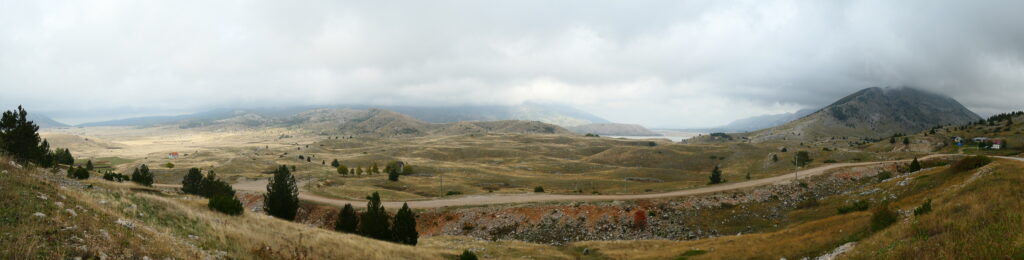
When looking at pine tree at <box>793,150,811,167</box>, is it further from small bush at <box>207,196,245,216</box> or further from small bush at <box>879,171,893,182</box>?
small bush at <box>207,196,245,216</box>

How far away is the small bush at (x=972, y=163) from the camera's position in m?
36.3

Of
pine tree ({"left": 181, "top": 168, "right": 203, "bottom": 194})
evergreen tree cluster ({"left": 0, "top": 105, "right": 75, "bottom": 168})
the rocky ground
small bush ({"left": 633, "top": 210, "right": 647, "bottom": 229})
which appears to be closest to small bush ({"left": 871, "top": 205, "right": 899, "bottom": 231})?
the rocky ground

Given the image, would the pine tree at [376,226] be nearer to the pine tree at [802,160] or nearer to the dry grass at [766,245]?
the dry grass at [766,245]

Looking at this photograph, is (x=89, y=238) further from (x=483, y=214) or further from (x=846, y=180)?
(x=846, y=180)

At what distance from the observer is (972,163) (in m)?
37.0

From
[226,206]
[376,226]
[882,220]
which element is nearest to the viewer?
[882,220]

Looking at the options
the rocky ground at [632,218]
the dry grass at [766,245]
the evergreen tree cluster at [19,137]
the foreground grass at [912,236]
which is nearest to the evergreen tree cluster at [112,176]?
the evergreen tree cluster at [19,137]

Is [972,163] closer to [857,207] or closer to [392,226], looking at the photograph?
[857,207]

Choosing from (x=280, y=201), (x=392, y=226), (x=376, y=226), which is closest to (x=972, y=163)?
(x=392, y=226)

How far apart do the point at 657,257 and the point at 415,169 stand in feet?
339

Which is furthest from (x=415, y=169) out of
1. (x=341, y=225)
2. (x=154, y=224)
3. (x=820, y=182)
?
(x=154, y=224)

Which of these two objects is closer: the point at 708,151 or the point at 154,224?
the point at 154,224

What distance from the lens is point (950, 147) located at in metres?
118

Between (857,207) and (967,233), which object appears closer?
(967,233)
